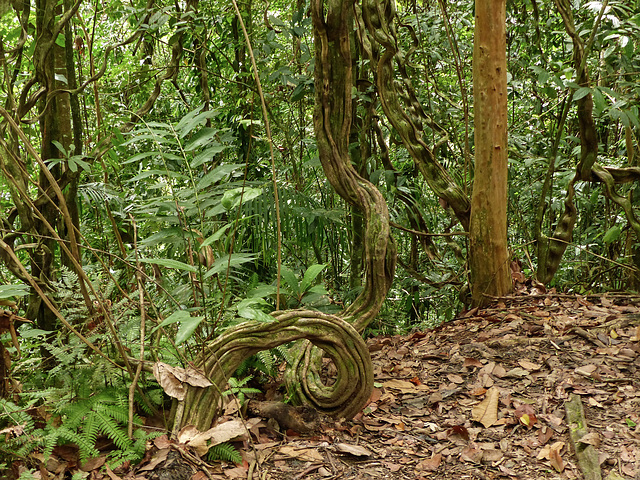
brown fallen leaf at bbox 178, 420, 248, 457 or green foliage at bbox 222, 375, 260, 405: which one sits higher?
green foliage at bbox 222, 375, 260, 405

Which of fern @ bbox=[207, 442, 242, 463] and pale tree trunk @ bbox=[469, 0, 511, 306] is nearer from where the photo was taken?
fern @ bbox=[207, 442, 242, 463]

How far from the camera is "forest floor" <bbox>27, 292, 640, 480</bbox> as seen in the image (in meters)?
1.91

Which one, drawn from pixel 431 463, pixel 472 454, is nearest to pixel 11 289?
pixel 431 463

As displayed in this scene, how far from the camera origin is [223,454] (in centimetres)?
183

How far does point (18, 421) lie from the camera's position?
1661mm

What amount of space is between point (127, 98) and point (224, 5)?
114cm

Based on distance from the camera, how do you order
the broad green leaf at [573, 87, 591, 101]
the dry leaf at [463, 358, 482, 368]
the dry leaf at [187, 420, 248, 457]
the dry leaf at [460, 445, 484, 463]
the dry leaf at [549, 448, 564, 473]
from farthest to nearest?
the broad green leaf at [573, 87, 591, 101] < the dry leaf at [463, 358, 482, 368] < the dry leaf at [460, 445, 484, 463] < the dry leaf at [549, 448, 564, 473] < the dry leaf at [187, 420, 248, 457]

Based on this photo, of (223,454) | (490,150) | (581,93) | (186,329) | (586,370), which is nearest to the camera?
(186,329)

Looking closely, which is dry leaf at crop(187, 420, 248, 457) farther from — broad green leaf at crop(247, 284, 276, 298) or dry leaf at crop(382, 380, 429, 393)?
dry leaf at crop(382, 380, 429, 393)

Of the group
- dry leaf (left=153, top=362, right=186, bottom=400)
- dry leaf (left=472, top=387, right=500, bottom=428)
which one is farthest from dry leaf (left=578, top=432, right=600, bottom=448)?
dry leaf (left=153, top=362, right=186, bottom=400)

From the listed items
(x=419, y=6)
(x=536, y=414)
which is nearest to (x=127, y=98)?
(x=419, y=6)

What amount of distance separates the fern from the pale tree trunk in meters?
2.29

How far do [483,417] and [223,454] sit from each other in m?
1.11

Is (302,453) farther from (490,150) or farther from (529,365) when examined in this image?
(490,150)
